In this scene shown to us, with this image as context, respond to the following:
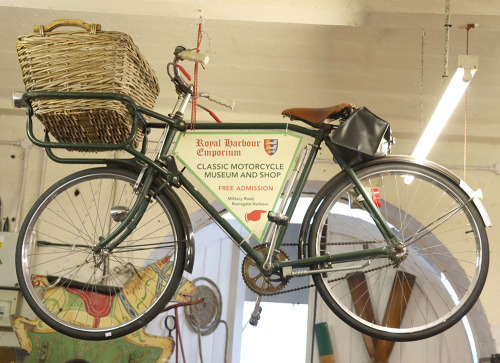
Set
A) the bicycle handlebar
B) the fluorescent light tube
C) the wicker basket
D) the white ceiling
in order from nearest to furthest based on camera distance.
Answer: the wicker basket, the bicycle handlebar, the fluorescent light tube, the white ceiling

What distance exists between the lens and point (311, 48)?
15.1 ft

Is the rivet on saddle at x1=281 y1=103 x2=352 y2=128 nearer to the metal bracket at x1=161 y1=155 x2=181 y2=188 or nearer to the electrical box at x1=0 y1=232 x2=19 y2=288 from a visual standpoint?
the metal bracket at x1=161 y1=155 x2=181 y2=188

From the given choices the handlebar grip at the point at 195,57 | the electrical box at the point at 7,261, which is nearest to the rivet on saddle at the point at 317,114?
the handlebar grip at the point at 195,57

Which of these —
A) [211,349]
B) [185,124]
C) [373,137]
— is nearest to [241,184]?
[185,124]

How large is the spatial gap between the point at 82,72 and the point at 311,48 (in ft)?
6.86

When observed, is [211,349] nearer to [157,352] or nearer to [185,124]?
[157,352]

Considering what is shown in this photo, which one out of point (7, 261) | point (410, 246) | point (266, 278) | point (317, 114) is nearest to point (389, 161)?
point (317, 114)

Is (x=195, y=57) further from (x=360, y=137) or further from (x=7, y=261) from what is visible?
(x=7, y=261)

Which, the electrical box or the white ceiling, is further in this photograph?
the electrical box

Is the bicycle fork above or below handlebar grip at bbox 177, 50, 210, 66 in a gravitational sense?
below

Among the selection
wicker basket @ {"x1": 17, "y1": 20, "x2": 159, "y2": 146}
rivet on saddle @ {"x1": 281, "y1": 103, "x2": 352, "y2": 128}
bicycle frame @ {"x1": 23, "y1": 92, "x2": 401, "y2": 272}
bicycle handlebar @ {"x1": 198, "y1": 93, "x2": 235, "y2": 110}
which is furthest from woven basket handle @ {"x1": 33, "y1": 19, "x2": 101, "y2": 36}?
rivet on saddle @ {"x1": 281, "y1": 103, "x2": 352, "y2": 128}

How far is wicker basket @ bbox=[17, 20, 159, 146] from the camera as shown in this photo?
9.36 feet

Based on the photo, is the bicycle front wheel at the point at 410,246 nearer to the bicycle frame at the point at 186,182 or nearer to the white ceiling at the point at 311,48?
the bicycle frame at the point at 186,182

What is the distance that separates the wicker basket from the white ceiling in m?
1.16
